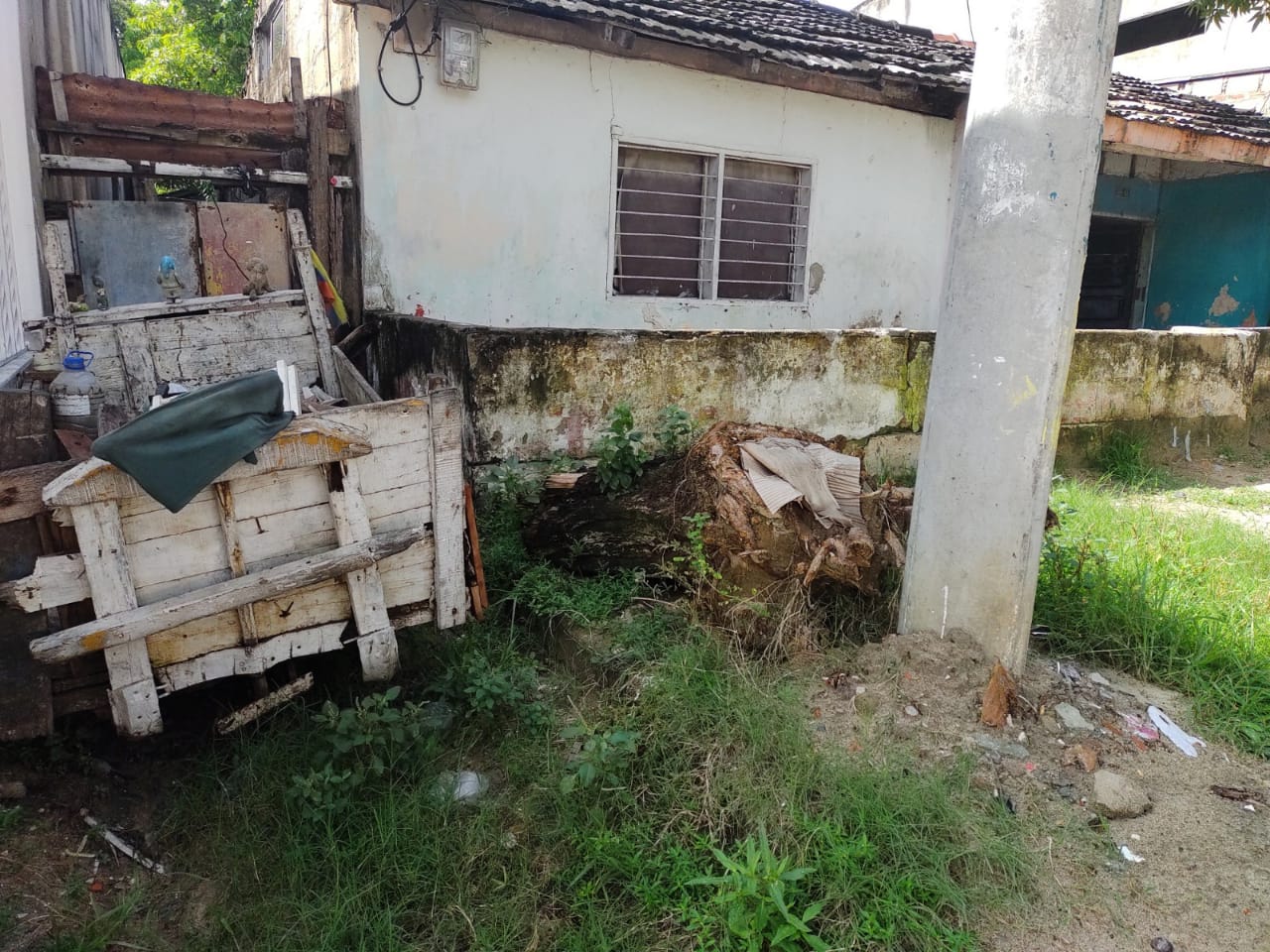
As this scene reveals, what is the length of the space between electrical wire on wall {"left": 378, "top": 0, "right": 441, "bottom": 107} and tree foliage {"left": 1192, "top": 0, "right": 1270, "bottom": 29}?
5045 millimetres

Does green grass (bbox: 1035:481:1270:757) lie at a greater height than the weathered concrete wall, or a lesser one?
lesser

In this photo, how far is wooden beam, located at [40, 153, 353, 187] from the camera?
5281mm

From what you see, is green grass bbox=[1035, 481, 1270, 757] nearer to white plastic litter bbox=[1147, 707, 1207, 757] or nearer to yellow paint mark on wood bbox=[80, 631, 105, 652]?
white plastic litter bbox=[1147, 707, 1207, 757]

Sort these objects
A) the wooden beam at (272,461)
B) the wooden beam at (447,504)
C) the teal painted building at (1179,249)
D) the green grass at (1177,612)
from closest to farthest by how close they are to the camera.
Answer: the wooden beam at (272,461) < the wooden beam at (447,504) < the green grass at (1177,612) < the teal painted building at (1179,249)

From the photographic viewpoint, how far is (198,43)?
13.8 meters

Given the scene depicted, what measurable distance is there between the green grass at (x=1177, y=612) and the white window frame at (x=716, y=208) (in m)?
4.06

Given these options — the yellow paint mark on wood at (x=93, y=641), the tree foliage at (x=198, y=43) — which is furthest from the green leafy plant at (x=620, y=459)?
the tree foliage at (x=198, y=43)

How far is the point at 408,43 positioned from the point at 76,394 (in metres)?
3.84

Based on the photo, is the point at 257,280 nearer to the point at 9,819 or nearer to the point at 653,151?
the point at 9,819

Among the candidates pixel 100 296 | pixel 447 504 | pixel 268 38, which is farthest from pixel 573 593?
pixel 268 38

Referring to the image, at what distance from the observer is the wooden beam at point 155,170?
17.3ft

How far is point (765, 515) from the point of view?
11.8ft

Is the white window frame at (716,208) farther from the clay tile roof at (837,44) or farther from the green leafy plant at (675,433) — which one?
the green leafy plant at (675,433)

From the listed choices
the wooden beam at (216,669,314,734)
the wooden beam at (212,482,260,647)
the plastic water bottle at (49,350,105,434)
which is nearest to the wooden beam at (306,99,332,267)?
the plastic water bottle at (49,350,105,434)
